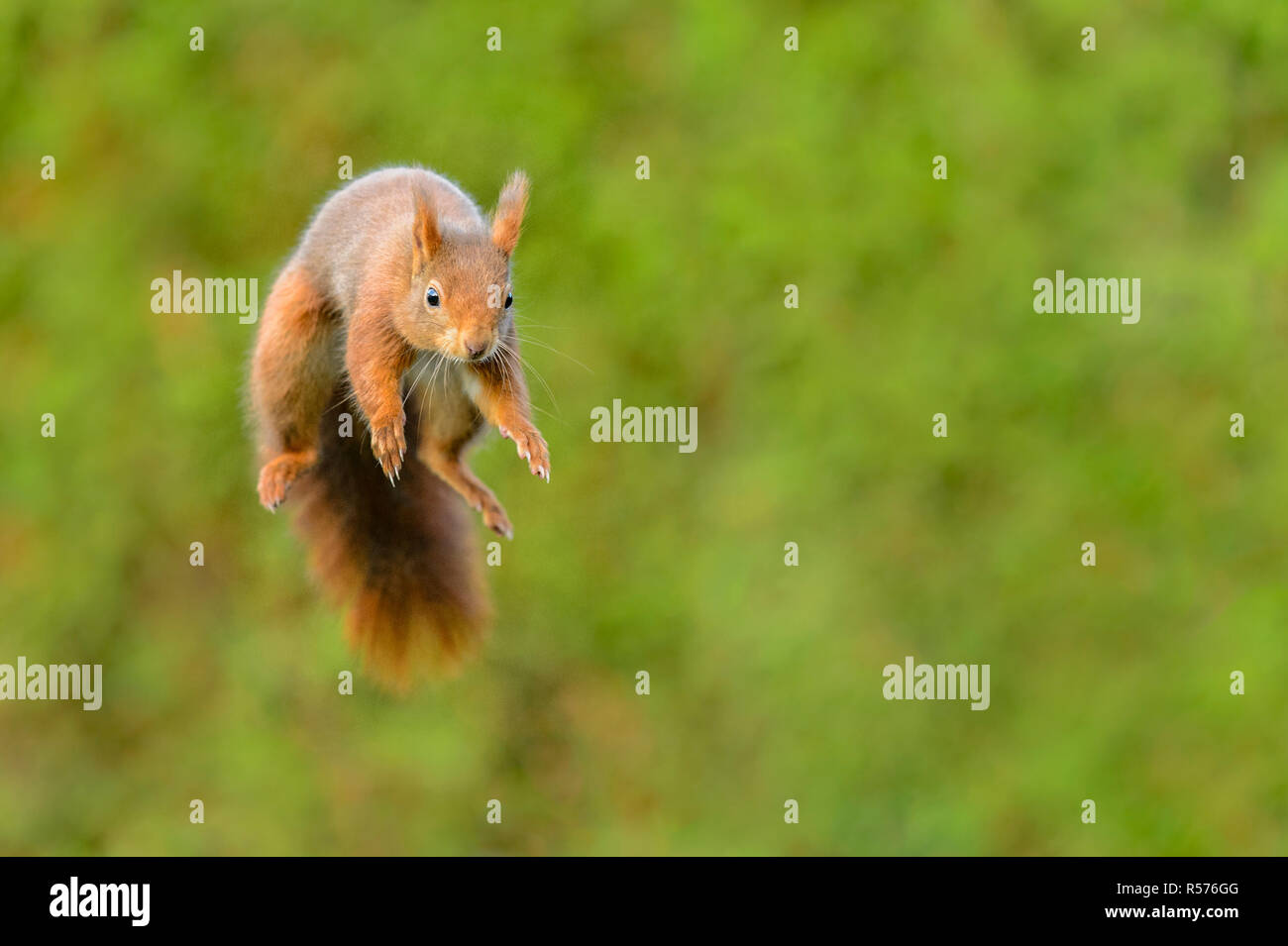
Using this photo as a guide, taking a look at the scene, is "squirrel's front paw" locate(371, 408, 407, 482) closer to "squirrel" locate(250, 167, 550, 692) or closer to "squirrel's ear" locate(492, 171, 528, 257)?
"squirrel" locate(250, 167, 550, 692)

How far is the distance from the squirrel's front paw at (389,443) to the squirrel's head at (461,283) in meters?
0.10

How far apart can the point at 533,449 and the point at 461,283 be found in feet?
0.65

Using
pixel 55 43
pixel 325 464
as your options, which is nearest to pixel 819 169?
pixel 55 43

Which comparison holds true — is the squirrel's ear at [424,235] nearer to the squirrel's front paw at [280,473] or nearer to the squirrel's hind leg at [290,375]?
the squirrel's hind leg at [290,375]

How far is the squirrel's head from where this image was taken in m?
1.70

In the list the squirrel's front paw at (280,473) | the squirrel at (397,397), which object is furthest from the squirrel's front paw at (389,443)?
the squirrel's front paw at (280,473)

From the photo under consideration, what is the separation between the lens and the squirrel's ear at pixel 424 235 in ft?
5.66

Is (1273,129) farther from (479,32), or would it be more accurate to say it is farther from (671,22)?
(479,32)

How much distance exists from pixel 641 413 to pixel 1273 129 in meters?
3.18

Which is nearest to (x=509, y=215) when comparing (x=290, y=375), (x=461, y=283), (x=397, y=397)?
(x=461, y=283)

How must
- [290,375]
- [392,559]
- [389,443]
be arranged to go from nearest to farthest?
1. [389,443]
2. [290,375]
3. [392,559]

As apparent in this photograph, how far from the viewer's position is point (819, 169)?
23.9 feet

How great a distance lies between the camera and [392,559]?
2312 millimetres

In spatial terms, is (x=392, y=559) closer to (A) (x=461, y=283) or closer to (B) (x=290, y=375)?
(B) (x=290, y=375)
